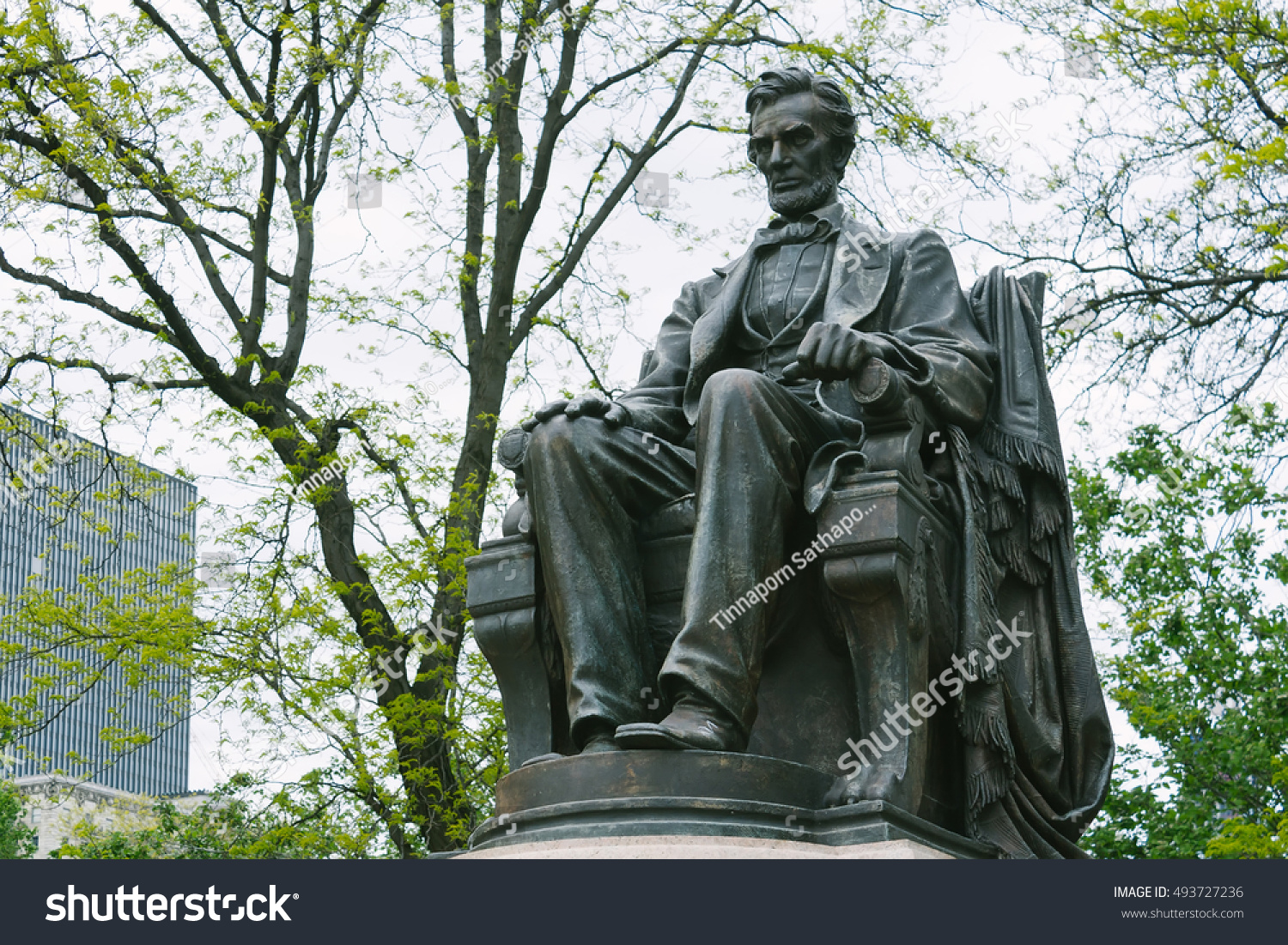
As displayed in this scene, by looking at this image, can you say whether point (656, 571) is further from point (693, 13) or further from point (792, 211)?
point (693, 13)

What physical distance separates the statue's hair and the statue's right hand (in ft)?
3.78

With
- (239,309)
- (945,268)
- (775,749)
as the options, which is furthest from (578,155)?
(775,749)

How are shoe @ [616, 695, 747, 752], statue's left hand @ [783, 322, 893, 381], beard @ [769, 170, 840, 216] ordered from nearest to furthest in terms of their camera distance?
shoe @ [616, 695, 747, 752], statue's left hand @ [783, 322, 893, 381], beard @ [769, 170, 840, 216]

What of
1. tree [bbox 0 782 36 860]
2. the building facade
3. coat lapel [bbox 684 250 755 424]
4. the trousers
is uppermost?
tree [bbox 0 782 36 860]

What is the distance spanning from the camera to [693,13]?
1396 cm

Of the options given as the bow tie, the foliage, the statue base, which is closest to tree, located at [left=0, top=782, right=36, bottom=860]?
the foliage

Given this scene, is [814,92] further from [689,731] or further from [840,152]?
[689,731]

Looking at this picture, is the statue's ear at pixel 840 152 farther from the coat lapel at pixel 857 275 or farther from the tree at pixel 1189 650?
the tree at pixel 1189 650

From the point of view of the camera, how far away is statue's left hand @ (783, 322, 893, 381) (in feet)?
15.1

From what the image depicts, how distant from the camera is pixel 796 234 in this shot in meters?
5.50

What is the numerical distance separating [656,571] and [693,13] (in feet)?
32.4

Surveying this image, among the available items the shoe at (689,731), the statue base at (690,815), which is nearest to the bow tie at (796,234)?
the shoe at (689,731)

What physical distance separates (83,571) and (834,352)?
9.65 m

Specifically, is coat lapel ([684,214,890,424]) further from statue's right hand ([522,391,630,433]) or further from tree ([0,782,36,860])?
tree ([0,782,36,860])
